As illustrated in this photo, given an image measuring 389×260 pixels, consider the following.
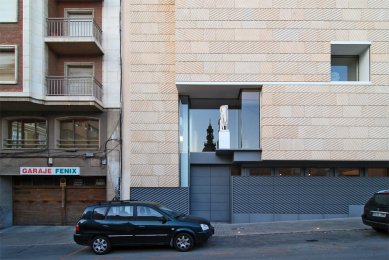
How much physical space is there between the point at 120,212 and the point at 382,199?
853 centimetres

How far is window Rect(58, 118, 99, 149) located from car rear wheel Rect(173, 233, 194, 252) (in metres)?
7.52

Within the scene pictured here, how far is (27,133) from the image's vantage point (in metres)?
16.8

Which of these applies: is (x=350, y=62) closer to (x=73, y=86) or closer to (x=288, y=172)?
(x=288, y=172)

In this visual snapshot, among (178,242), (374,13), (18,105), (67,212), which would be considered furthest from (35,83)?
(374,13)

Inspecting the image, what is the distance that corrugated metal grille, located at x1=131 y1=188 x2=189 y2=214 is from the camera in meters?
15.9

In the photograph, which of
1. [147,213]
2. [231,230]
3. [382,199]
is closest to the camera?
[147,213]

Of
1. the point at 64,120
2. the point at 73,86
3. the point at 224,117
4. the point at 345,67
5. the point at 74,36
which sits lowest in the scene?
the point at 64,120

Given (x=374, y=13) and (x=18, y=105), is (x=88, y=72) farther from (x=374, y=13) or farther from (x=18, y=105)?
(x=374, y=13)

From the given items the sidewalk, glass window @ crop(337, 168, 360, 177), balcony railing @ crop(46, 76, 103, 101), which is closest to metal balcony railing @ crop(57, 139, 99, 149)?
balcony railing @ crop(46, 76, 103, 101)

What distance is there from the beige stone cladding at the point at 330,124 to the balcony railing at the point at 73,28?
28.4 feet

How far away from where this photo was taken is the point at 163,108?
634 inches

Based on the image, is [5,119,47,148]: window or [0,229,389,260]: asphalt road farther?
[5,119,47,148]: window

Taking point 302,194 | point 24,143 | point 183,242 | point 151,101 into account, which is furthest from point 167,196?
point 24,143

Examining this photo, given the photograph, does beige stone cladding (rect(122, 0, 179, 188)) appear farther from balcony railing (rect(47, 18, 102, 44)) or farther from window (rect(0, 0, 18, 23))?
window (rect(0, 0, 18, 23))
